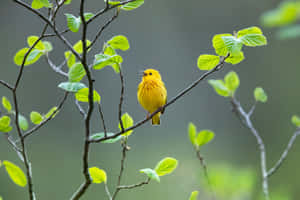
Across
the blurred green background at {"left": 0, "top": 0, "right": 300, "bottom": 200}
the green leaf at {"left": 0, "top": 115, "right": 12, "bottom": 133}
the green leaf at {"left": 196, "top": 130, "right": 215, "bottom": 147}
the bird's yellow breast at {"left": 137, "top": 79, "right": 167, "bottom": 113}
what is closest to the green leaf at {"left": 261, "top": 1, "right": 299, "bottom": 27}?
the green leaf at {"left": 196, "top": 130, "right": 215, "bottom": 147}

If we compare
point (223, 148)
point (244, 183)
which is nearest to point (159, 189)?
point (223, 148)

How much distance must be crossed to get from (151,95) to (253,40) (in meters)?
1.20

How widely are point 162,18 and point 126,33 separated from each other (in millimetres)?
561

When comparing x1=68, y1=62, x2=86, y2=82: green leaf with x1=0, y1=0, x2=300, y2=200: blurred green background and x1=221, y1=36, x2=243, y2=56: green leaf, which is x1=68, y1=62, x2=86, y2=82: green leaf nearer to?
x1=221, y1=36, x2=243, y2=56: green leaf

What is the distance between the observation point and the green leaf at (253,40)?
0.78 metres

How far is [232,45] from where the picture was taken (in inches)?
30.3

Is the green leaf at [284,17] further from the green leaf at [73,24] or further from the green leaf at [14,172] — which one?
the green leaf at [14,172]

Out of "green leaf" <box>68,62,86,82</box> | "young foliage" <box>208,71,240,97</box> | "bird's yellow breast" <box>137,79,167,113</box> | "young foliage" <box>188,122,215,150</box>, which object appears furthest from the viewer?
"bird's yellow breast" <box>137,79,167,113</box>

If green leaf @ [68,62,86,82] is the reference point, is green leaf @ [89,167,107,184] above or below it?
below

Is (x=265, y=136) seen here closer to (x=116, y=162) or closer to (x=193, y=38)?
(x=193, y=38)

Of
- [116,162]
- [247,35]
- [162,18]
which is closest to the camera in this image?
[247,35]

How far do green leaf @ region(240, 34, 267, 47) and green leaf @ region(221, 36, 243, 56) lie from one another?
0.02m

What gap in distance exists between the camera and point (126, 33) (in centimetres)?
465

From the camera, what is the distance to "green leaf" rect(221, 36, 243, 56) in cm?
76
